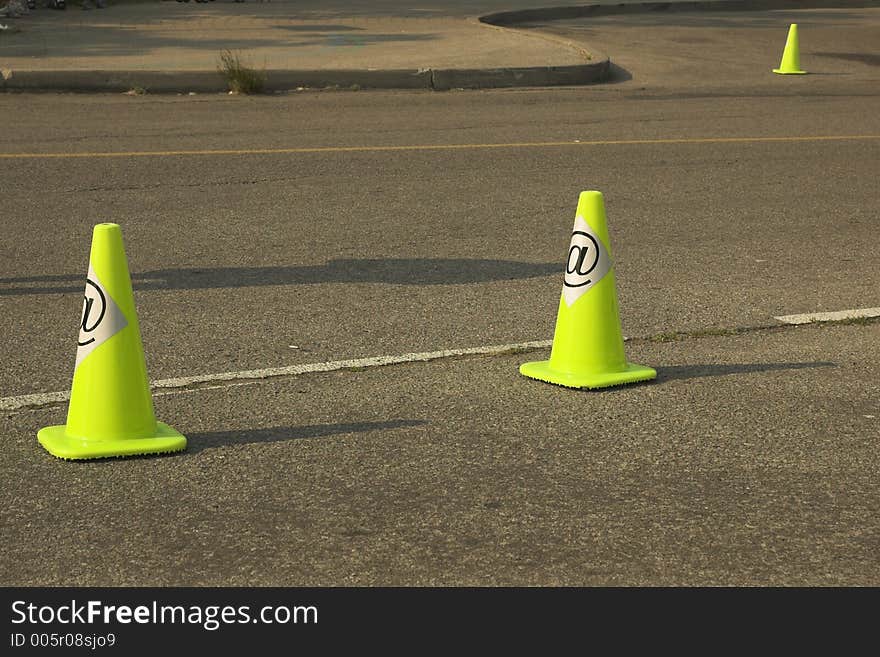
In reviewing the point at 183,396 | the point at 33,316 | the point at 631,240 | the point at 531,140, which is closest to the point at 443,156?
the point at 531,140

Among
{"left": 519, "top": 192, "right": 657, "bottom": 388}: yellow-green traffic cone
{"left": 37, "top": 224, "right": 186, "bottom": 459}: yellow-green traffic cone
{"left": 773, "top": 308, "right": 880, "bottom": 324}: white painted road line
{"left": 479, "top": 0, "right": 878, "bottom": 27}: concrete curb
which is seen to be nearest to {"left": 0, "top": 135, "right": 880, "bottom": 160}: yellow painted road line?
{"left": 773, "top": 308, "right": 880, "bottom": 324}: white painted road line

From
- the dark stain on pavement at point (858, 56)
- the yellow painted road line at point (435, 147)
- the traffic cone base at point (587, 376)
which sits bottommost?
the traffic cone base at point (587, 376)

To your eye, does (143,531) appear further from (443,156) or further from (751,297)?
(443,156)

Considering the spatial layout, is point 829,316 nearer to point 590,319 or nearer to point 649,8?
point 590,319

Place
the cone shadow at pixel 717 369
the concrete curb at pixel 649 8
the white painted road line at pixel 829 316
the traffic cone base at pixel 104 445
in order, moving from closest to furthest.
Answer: the traffic cone base at pixel 104 445 < the cone shadow at pixel 717 369 < the white painted road line at pixel 829 316 < the concrete curb at pixel 649 8

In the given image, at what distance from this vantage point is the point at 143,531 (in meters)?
4.49

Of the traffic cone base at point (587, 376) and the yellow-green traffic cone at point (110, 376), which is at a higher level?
the yellow-green traffic cone at point (110, 376)

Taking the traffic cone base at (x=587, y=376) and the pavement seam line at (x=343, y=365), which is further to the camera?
the traffic cone base at (x=587, y=376)

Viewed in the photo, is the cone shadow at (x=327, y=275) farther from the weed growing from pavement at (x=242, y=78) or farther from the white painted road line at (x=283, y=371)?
the weed growing from pavement at (x=242, y=78)

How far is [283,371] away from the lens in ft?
20.5

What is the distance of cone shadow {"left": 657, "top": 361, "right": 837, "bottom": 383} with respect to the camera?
627 centimetres

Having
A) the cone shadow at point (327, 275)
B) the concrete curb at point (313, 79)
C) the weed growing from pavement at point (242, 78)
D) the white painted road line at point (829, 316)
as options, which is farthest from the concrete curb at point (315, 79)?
the white painted road line at point (829, 316)

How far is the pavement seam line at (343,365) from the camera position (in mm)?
5828
